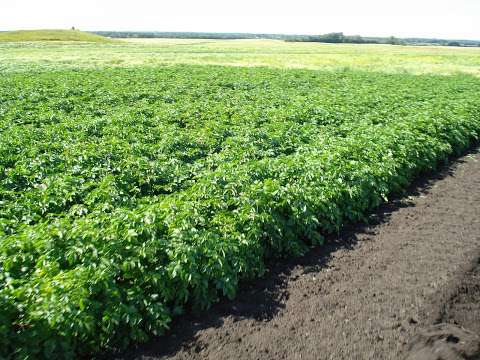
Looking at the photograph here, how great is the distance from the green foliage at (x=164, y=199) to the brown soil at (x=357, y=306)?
15.0 inches

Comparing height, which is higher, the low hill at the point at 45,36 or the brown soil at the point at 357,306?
the low hill at the point at 45,36

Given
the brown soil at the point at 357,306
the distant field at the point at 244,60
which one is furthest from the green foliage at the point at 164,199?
the distant field at the point at 244,60

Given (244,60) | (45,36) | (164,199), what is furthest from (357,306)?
(45,36)

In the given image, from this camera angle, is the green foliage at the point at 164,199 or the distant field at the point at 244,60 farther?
the distant field at the point at 244,60

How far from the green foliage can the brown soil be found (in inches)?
15.0

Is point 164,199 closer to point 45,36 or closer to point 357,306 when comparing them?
point 357,306

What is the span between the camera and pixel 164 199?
8.41 meters

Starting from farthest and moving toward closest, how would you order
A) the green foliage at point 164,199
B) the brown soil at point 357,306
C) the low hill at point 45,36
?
the low hill at point 45,36 → the brown soil at point 357,306 → the green foliage at point 164,199

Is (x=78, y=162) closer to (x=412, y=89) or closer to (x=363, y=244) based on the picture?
(x=363, y=244)

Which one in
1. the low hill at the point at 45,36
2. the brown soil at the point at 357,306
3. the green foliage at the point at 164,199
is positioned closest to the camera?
the green foliage at the point at 164,199

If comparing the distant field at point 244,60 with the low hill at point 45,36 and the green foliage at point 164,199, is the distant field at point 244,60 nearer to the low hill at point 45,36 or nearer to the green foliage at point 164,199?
the green foliage at point 164,199

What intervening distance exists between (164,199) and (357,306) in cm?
417

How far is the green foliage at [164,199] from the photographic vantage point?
5.39 m

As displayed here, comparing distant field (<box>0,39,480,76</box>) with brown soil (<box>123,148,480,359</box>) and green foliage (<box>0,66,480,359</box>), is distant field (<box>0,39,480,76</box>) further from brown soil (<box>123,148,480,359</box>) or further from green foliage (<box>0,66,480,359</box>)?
brown soil (<box>123,148,480,359</box>)
